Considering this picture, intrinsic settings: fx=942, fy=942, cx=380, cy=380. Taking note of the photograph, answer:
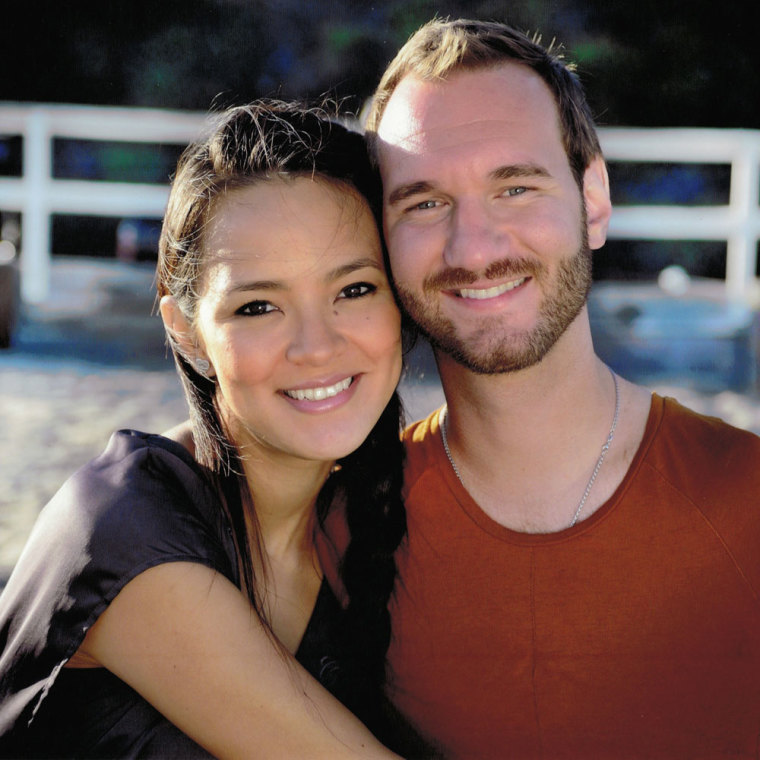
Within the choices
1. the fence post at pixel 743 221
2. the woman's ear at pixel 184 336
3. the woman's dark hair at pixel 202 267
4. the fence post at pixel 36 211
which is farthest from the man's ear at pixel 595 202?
the fence post at pixel 36 211

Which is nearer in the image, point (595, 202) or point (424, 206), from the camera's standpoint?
point (424, 206)

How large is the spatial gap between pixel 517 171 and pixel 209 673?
48.8 inches

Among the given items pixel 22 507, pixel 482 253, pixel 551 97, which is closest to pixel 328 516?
pixel 482 253

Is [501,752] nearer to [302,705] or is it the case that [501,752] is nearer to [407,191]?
[302,705]

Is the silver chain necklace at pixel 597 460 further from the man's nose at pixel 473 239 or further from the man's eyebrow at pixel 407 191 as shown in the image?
the man's eyebrow at pixel 407 191

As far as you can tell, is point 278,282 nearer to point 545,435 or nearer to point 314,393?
point 314,393

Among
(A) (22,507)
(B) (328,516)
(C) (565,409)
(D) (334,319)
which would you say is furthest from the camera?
(A) (22,507)

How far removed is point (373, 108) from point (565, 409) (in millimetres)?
909

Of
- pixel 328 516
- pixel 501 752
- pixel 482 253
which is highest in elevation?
pixel 482 253

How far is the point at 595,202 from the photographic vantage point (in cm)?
232

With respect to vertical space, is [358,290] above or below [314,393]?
above

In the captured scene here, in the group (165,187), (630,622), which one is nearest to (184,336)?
(630,622)

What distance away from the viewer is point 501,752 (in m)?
2.03

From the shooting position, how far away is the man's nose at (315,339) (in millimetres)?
1951
